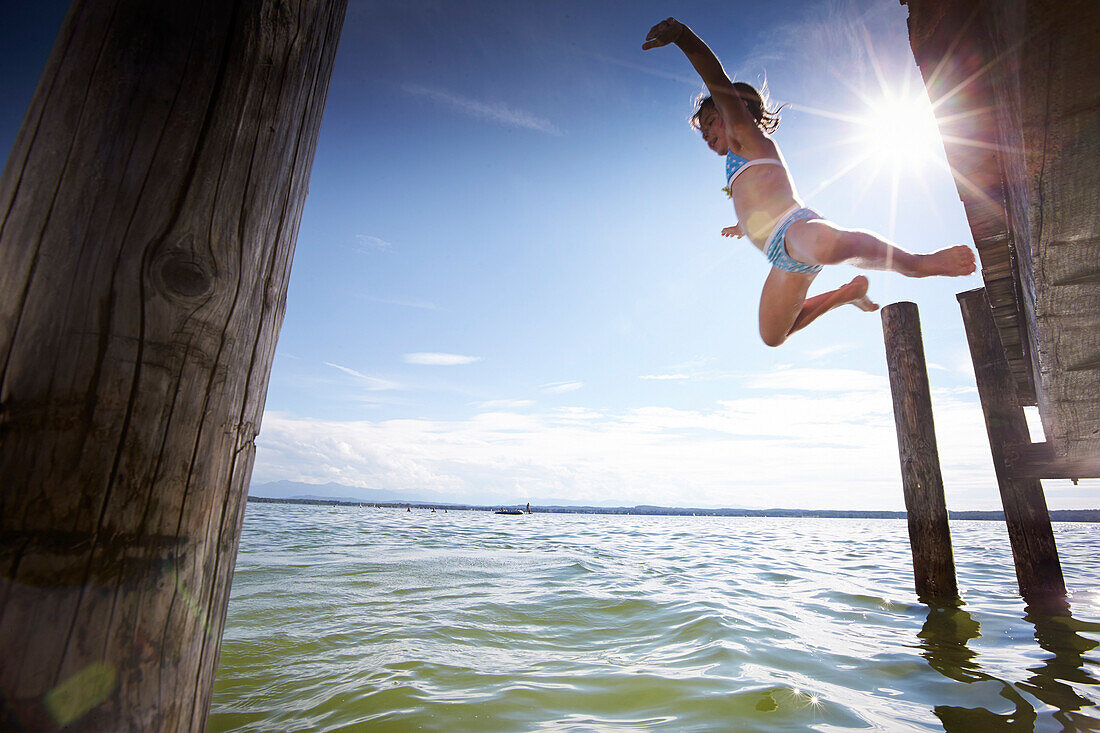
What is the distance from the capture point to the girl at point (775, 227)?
248 cm

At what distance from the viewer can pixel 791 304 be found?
137 inches

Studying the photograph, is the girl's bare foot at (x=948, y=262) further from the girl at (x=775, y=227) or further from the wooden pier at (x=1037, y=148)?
the wooden pier at (x=1037, y=148)

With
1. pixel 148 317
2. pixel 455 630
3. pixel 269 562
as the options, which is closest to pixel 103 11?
pixel 148 317

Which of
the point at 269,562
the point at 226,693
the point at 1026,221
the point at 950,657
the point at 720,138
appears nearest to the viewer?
the point at 1026,221

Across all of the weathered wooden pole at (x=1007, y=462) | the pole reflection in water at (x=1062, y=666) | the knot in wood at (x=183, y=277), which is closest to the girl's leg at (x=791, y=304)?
the pole reflection in water at (x=1062, y=666)

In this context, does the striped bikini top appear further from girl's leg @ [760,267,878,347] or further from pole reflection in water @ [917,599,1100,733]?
pole reflection in water @ [917,599,1100,733]

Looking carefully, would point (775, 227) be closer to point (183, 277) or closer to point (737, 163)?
point (737, 163)

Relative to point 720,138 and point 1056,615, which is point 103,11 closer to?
point 720,138

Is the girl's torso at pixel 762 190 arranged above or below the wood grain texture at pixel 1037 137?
above

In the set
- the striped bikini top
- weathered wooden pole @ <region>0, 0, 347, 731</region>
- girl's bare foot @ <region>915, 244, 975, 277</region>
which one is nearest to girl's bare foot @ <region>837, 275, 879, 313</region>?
the striped bikini top

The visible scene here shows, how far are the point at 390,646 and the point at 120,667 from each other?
3.76 m

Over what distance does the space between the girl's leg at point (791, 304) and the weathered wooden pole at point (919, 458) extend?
132 inches

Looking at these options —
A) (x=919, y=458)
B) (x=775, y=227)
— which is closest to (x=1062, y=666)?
→ (x=919, y=458)

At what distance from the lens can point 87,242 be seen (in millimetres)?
950
